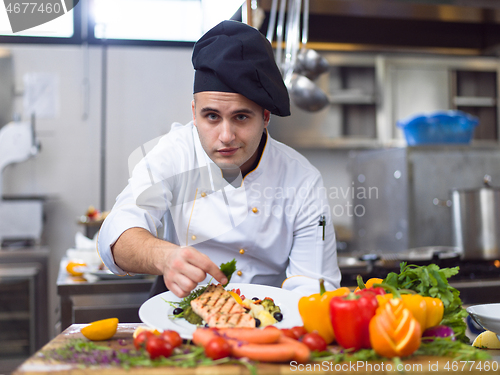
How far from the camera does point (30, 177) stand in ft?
13.3

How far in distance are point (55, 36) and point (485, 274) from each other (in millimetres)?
3810

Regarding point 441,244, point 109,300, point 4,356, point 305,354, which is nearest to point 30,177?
point 4,356

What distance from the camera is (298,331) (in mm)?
935

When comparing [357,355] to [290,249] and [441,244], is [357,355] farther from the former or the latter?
[441,244]

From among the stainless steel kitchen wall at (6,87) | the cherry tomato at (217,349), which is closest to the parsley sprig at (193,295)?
the cherry tomato at (217,349)

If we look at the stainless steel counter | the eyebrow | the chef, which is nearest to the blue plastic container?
the chef

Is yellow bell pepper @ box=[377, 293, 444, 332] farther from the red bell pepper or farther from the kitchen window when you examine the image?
the kitchen window

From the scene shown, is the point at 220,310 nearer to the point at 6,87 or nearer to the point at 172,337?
the point at 172,337

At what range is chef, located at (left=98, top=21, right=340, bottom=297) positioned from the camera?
131cm

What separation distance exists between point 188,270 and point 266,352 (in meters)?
0.25

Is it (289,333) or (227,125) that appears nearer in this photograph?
(289,333)

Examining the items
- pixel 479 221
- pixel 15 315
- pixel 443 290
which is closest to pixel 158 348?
pixel 443 290

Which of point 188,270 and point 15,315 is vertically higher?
point 188,270

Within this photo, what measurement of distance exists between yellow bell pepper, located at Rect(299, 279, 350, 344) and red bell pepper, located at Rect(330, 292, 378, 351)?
28 millimetres
